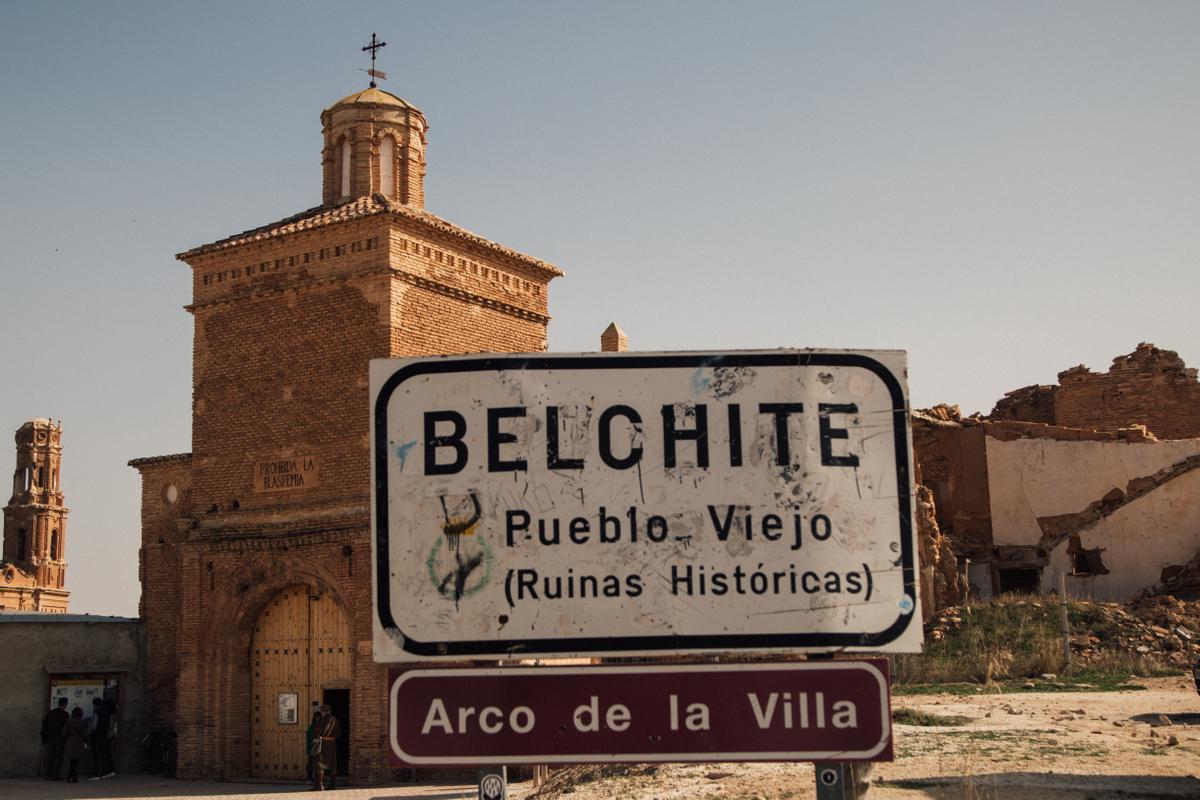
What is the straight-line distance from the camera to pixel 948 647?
24.9m

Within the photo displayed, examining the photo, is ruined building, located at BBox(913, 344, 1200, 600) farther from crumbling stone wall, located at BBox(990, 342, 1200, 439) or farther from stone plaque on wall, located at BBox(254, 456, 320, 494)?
stone plaque on wall, located at BBox(254, 456, 320, 494)

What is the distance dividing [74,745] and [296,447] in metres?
7.04

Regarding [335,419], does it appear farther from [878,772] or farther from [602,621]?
[602,621]

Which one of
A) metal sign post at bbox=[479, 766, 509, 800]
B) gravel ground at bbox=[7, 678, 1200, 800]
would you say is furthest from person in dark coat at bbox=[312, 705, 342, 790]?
metal sign post at bbox=[479, 766, 509, 800]

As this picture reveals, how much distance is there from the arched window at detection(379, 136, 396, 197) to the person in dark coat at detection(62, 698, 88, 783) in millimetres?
11795

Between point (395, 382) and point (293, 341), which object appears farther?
point (293, 341)

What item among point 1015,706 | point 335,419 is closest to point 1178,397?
point 1015,706

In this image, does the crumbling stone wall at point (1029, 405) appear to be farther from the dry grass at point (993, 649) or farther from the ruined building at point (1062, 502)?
the dry grass at point (993, 649)

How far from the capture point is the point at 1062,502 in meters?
30.4

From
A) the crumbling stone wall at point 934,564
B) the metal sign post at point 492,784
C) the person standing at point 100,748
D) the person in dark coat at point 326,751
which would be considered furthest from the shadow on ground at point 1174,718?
the person standing at point 100,748

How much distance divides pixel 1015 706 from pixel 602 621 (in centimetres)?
1640

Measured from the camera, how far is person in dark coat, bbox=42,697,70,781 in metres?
23.4

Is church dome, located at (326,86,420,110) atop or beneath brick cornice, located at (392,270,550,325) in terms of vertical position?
atop

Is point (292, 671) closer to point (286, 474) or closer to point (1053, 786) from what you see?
point (286, 474)
